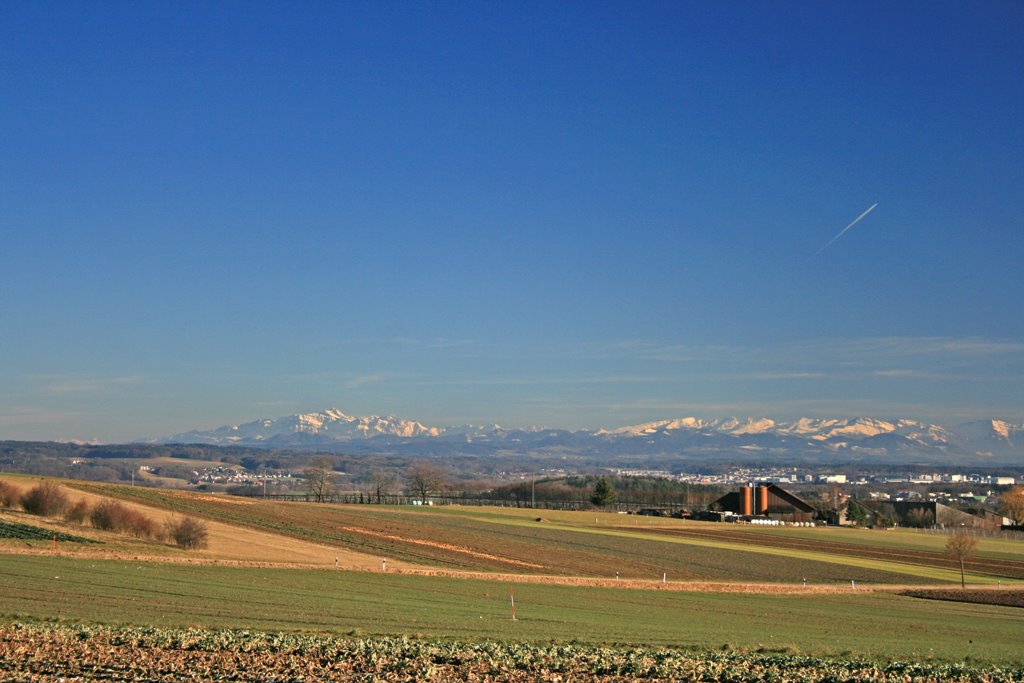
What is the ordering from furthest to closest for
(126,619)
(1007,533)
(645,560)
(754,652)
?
(1007,533) → (645,560) → (126,619) → (754,652)

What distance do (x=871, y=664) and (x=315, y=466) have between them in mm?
168211

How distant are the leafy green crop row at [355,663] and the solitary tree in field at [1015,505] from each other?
522 feet

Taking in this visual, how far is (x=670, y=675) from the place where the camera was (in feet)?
57.8

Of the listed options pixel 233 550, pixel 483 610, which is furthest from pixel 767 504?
pixel 483 610

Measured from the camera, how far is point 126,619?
87.1 ft

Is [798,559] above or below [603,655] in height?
below

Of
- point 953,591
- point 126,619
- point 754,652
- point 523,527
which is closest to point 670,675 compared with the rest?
point 754,652

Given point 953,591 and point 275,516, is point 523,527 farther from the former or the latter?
point 953,591

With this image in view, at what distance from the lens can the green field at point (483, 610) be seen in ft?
92.1

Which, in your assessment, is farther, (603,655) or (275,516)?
(275,516)

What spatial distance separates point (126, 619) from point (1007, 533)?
129 metres

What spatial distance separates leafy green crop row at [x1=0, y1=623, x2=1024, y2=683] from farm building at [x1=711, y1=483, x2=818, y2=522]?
148m

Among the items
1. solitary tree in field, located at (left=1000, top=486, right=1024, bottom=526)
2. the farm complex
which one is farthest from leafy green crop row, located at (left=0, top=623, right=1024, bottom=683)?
solitary tree in field, located at (left=1000, top=486, right=1024, bottom=526)

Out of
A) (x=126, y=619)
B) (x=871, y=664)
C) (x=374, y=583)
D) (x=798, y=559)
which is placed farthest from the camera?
(x=798, y=559)
